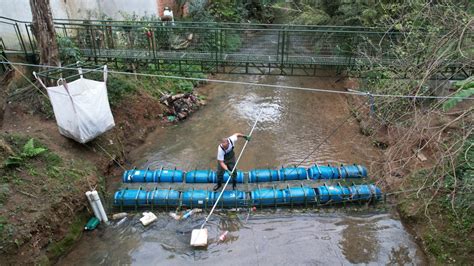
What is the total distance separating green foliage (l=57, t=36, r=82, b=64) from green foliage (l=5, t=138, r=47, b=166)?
4350 mm

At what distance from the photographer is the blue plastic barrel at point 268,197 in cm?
1019

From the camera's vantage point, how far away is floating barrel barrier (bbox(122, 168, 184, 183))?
11.0m

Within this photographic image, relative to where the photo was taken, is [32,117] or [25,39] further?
[25,39]

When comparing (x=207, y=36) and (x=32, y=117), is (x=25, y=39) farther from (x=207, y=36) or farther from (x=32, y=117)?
(x=207, y=36)

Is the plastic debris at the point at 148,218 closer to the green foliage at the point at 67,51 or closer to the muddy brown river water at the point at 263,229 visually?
the muddy brown river water at the point at 263,229

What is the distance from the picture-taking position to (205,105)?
17.0m

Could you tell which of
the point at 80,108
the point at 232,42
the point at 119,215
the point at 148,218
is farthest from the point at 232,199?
the point at 232,42

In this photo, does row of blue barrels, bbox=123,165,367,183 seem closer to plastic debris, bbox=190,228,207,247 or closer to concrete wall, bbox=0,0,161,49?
plastic debris, bbox=190,228,207,247

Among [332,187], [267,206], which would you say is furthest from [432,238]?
[267,206]

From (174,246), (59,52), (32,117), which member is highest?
(59,52)

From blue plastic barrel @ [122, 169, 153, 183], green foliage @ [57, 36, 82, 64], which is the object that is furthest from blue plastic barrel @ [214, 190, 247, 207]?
green foliage @ [57, 36, 82, 64]

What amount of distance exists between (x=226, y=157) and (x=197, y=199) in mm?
1591

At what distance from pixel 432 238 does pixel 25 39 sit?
1570 cm

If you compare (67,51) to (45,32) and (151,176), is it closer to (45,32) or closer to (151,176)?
(45,32)
